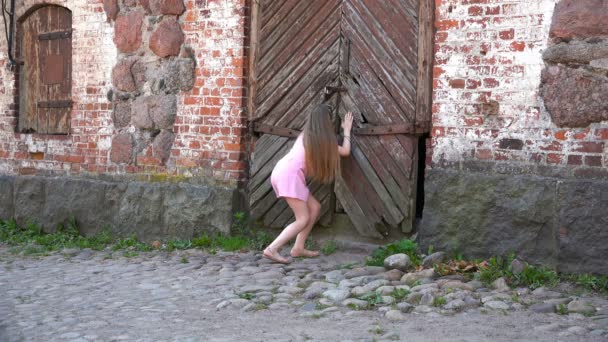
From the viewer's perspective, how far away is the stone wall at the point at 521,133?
569 cm

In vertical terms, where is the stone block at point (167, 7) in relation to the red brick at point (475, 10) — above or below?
above

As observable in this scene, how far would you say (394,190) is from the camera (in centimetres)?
690

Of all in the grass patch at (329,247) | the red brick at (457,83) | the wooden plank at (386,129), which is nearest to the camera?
the red brick at (457,83)

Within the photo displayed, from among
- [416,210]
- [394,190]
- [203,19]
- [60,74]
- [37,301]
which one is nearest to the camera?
[37,301]

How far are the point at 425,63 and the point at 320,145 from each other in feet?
3.64

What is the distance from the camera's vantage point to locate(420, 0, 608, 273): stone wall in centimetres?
569

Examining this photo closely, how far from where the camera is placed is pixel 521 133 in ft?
19.8

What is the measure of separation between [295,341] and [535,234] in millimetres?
2328

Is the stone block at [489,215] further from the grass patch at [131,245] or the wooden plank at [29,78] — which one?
the wooden plank at [29,78]

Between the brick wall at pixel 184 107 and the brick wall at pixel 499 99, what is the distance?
2157 mm

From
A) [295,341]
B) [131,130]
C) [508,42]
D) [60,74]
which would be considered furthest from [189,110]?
[295,341]

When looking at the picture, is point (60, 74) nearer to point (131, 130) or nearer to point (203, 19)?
point (131, 130)

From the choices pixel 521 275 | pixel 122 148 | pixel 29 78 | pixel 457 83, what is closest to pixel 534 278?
pixel 521 275

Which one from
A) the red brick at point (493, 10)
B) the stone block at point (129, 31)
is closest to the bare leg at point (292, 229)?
the red brick at point (493, 10)
